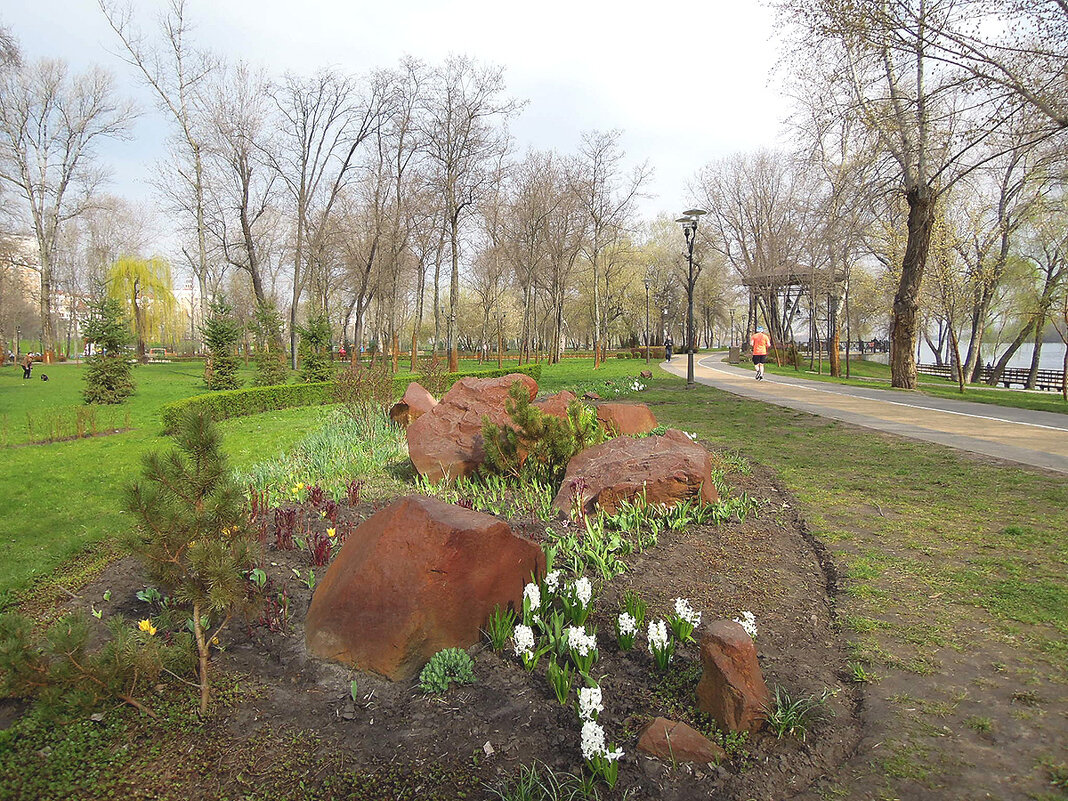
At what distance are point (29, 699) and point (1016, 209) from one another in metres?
33.1

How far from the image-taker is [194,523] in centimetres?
238

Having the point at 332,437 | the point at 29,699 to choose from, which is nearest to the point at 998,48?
the point at 332,437

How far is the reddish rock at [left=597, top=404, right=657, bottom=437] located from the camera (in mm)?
6863

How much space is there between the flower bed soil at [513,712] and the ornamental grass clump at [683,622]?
70 mm

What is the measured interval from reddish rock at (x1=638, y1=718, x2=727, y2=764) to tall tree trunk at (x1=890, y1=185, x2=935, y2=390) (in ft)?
55.7

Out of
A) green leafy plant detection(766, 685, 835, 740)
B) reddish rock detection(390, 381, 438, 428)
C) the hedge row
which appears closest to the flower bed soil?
green leafy plant detection(766, 685, 835, 740)

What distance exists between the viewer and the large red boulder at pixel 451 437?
5.86m

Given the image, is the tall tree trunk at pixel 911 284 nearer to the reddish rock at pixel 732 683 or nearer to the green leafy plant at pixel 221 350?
the reddish rock at pixel 732 683

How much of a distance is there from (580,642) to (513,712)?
15.9 inches

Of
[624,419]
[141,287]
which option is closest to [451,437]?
[624,419]

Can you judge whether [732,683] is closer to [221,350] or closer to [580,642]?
[580,642]

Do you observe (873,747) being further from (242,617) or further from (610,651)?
(242,617)

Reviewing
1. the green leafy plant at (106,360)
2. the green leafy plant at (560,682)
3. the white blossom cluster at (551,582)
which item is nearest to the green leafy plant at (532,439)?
the white blossom cluster at (551,582)

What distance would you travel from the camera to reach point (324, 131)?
29.0m
